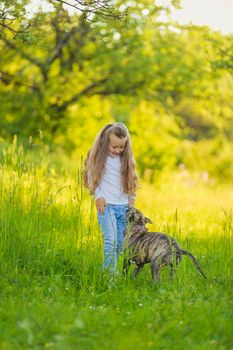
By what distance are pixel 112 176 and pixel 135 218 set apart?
0.54 meters

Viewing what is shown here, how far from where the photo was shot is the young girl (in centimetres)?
717

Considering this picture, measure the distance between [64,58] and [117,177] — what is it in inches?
471

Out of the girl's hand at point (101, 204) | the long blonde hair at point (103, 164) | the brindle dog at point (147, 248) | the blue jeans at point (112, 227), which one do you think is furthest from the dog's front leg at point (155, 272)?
the long blonde hair at point (103, 164)

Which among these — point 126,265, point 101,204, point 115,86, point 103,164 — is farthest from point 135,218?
point 115,86

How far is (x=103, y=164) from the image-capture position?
725 cm

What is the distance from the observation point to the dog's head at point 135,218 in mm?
7066

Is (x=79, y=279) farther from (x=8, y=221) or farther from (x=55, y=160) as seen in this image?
(x=55, y=160)

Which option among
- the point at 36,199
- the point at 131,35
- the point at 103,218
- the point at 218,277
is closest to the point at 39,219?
the point at 36,199

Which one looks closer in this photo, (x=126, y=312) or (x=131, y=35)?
(x=126, y=312)

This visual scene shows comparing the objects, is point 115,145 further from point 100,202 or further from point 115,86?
point 115,86

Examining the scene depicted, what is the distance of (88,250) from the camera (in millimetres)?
6910

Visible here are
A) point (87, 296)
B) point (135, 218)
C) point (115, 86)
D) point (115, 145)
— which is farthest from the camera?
point (115, 86)

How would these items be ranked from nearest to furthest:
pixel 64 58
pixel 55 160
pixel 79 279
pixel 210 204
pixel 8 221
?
pixel 79 279 → pixel 8 221 → pixel 210 204 → pixel 55 160 → pixel 64 58

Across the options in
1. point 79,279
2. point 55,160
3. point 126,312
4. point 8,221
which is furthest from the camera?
point 55,160
